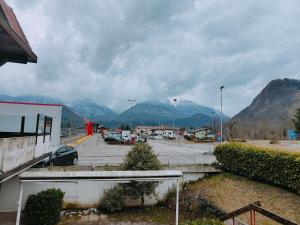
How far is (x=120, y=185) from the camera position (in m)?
14.6

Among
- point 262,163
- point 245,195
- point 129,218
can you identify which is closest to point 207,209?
point 245,195

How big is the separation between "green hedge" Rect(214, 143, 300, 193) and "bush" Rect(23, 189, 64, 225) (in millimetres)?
10263

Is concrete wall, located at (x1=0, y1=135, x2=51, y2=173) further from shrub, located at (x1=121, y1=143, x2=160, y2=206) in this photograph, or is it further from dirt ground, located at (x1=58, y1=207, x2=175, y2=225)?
shrub, located at (x1=121, y1=143, x2=160, y2=206)

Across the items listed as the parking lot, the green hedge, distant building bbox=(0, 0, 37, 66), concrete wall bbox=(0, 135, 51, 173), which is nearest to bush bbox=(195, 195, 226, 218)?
the green hedge

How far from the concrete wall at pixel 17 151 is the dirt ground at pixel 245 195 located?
30.5 feet

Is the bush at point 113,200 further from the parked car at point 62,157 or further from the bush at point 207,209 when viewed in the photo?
the parked car at point 62,157

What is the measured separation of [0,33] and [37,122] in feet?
26.5

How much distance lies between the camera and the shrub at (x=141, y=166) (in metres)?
14.6

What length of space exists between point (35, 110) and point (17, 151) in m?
21.2

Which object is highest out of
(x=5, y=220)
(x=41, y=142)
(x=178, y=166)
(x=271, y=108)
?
(x=271, y=108)

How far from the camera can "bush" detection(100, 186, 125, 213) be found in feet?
46.6

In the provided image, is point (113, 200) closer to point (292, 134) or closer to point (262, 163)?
point (262, 163)

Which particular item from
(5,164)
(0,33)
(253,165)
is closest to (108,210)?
(5,164)

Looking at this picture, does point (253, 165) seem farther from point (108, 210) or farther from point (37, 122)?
point (37, 122)
